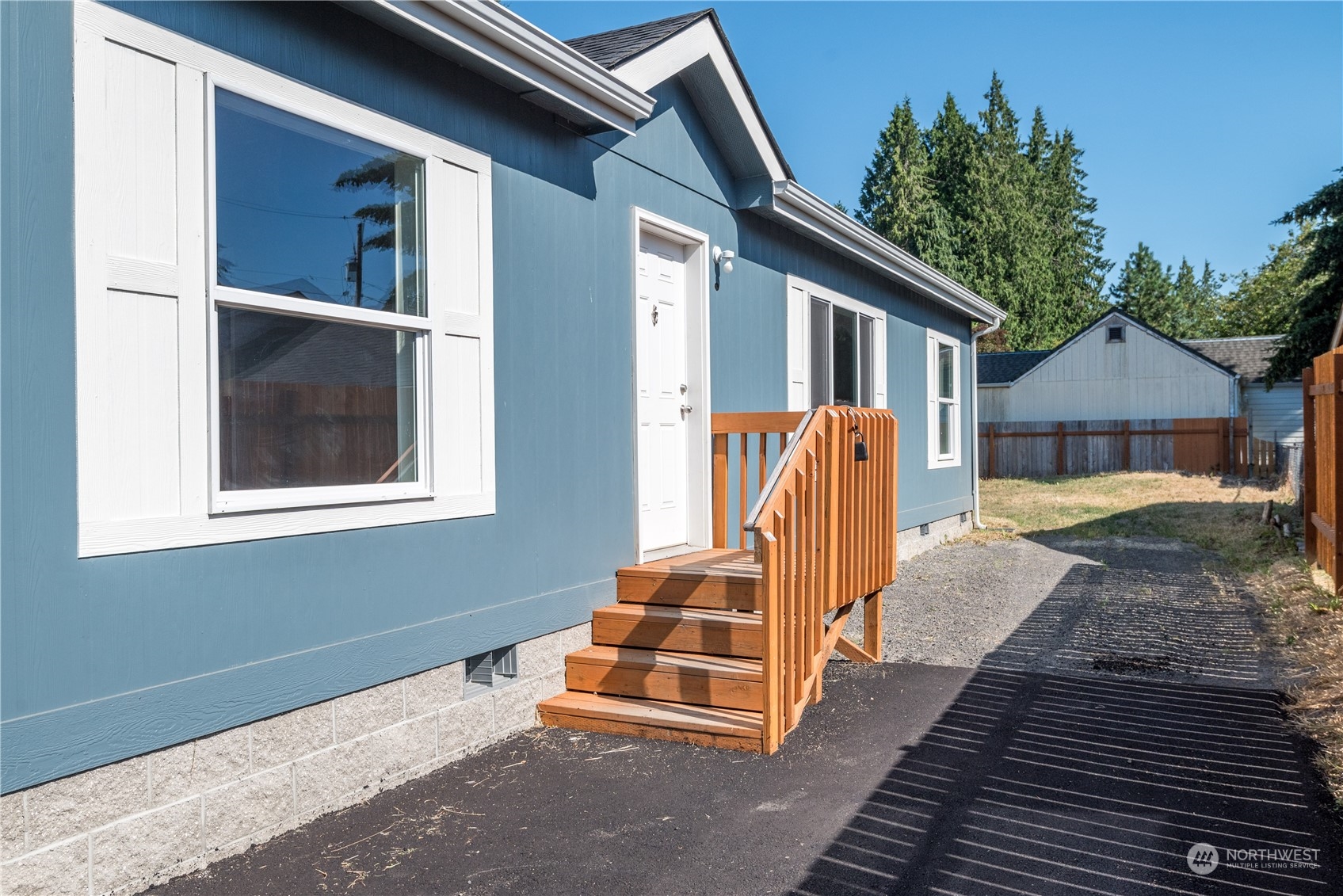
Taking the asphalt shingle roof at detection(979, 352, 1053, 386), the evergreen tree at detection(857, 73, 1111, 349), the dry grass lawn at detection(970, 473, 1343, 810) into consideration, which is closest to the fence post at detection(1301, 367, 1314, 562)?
the dry grass lawn at detection(970, 473, 1343, 810)

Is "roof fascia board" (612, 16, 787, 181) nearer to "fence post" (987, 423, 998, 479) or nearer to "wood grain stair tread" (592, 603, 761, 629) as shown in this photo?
"wood grain stair tread" (592, 603, 761, 629)

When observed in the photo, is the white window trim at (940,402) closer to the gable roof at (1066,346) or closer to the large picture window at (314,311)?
the large picture window at (314,311)

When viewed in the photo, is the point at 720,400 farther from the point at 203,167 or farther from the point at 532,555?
the point at 203,167

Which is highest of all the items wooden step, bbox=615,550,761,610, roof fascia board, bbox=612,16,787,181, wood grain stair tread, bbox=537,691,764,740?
roof fascia board, bbox=612,16,787,181

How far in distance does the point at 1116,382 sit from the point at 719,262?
25642 mm

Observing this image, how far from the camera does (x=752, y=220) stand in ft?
23.4

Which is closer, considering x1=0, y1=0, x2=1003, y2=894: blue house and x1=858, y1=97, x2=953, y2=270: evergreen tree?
x1=0, y1=0, x2=1003, y2=894: blue house

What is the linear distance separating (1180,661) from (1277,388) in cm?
2762

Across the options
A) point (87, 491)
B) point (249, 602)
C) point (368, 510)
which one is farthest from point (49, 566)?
point (368, 510)

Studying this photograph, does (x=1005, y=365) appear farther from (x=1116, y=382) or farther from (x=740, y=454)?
(x=740, y=454)

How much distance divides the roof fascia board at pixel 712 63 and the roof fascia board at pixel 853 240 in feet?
0.78

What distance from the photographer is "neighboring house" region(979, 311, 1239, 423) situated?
27.2 metres

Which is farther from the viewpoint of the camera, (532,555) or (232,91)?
(532,555)

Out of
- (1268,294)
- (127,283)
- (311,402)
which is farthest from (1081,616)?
(1268,294)
